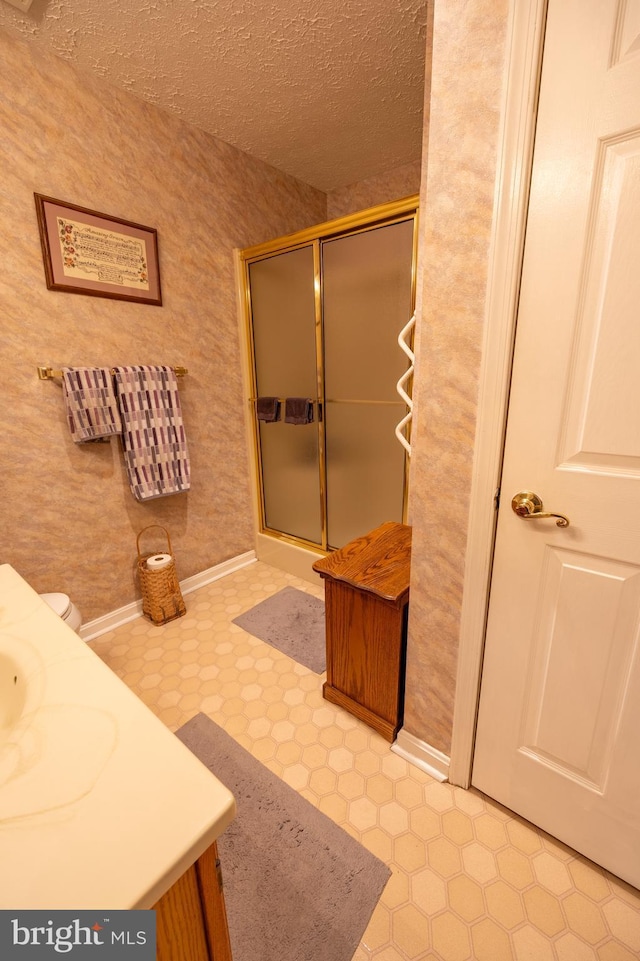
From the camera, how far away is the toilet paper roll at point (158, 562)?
6.69 ft

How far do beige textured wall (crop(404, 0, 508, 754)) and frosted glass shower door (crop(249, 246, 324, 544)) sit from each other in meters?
1.24

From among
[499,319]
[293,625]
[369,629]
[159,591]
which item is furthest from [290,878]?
[499,319]

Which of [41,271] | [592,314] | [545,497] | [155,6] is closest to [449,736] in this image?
[545,497]

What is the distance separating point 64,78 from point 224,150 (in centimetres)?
76

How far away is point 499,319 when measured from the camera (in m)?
0.88

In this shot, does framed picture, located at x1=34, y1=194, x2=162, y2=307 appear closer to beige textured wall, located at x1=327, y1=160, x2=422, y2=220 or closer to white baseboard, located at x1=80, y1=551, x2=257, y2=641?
beige textured wall, located at x1=327, y1=160, x2=422, y2=220

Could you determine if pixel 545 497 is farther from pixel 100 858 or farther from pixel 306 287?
pixel 306 287

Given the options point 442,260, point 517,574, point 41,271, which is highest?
point 41,271

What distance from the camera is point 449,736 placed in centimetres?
123

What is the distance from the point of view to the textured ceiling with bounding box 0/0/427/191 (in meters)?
1.35

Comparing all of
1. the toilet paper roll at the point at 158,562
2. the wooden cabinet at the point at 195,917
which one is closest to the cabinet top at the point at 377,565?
the wooden cabinet at the point at 195,917

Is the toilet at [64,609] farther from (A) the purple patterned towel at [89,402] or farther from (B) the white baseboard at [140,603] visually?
(A) the purple patterned towel at [89,402]

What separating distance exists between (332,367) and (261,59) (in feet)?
4.04

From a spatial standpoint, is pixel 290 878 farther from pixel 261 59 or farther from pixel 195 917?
pixel 261 59
